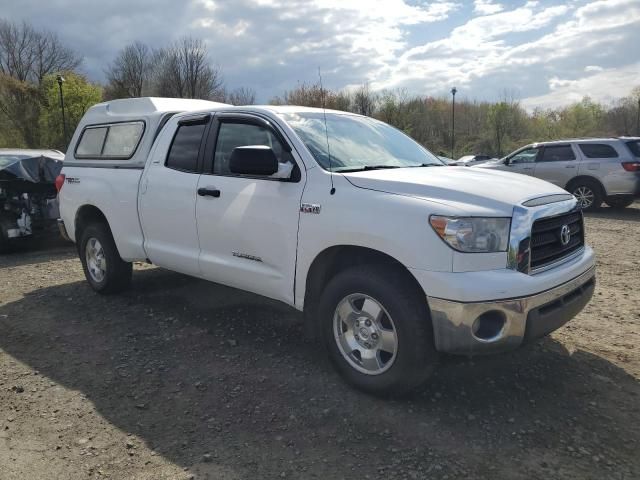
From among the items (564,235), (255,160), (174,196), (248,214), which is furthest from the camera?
(174,196)

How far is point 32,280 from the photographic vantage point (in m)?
6.77

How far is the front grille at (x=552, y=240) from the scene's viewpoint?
3.11 m

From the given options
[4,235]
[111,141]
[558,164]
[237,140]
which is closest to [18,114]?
[4,235]

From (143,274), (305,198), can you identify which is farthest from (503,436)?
(143,274)

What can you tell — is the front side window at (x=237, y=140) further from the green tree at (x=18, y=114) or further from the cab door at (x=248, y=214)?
the green tree at (x=18, y=114)

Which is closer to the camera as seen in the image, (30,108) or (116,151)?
(116,151)

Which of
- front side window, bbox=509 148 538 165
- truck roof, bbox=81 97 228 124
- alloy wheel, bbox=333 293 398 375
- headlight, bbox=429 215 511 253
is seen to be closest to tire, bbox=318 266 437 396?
alloy wheel, bbox=333 293 398 375

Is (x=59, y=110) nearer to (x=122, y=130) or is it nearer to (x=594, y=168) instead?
(x=594, y=168)

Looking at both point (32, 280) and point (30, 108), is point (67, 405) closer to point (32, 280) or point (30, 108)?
point (32, 280)

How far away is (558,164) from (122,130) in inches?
431

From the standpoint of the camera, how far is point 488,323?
292cm

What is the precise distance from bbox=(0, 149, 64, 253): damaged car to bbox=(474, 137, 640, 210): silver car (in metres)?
11.1

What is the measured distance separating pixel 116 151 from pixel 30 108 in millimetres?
39596

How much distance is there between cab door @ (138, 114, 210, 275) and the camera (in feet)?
14.6
